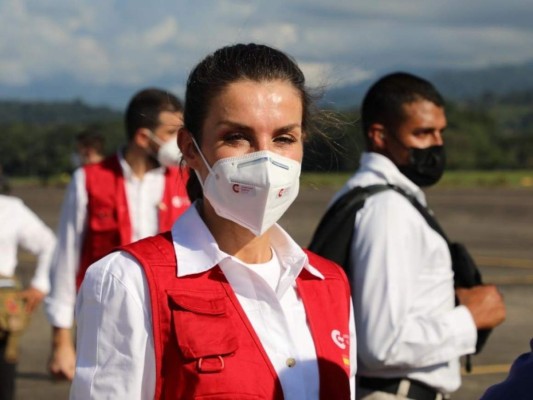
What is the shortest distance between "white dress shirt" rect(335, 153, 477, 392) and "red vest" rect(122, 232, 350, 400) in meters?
1.19

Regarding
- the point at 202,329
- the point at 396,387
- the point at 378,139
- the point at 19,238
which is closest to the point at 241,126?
the point at 202,329

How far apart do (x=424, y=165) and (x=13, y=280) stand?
309 cm

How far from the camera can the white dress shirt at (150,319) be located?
2.61 metres

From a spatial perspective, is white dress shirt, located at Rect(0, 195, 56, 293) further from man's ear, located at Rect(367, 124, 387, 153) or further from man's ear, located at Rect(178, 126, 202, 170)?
man's ear, located at Rect(178, 126, 202, 170)

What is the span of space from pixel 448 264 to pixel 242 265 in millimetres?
1727

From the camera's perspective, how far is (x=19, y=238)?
6.90 metres

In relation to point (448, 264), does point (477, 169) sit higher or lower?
lower

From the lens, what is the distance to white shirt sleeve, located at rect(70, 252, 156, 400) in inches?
103

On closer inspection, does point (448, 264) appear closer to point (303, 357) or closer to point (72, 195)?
point (303, 357)

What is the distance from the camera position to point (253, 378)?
2691 millimetres

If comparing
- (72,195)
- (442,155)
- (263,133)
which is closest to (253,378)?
(263,133)

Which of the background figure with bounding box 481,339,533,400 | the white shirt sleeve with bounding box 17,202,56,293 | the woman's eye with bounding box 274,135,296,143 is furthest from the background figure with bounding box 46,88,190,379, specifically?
the background figure with bounding box 481,339,533,400

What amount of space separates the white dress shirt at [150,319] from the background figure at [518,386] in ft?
2.85

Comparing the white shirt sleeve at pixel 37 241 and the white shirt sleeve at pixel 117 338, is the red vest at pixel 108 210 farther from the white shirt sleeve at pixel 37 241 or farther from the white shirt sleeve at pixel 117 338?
the white shirt sleeve at pixel 117 338
